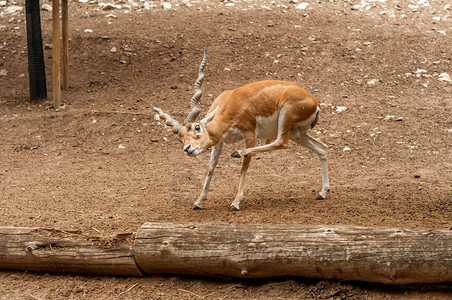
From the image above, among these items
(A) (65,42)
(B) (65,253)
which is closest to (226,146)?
(A) (65,42)

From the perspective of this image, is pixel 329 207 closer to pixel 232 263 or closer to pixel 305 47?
pixel 232 263

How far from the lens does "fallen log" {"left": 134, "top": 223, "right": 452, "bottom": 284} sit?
427cm

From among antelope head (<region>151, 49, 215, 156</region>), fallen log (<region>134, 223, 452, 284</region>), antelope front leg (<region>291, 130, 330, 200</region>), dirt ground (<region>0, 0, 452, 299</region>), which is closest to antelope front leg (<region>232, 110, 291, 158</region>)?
antelope front leg (<region>291, 130, 330, 200</region>)

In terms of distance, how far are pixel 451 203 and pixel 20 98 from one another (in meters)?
10.1

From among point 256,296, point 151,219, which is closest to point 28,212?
point 151,219

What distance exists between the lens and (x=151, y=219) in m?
6.57

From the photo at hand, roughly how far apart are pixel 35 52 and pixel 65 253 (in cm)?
824

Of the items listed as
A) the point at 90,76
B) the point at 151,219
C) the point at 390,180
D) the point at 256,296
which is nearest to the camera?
the point at 256,296

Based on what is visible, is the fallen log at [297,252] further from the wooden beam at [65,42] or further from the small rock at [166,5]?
the small rock at [166,5]

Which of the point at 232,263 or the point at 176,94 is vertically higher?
the point at 232,263

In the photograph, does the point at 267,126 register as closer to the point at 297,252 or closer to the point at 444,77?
the point at 297,252

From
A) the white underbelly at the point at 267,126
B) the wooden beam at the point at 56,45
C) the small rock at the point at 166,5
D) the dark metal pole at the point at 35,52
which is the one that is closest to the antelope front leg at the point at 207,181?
the white underbelly at the point at 267,126

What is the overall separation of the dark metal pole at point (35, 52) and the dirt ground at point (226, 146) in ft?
1.33

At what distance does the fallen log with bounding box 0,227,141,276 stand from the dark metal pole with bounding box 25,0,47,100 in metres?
7.68
